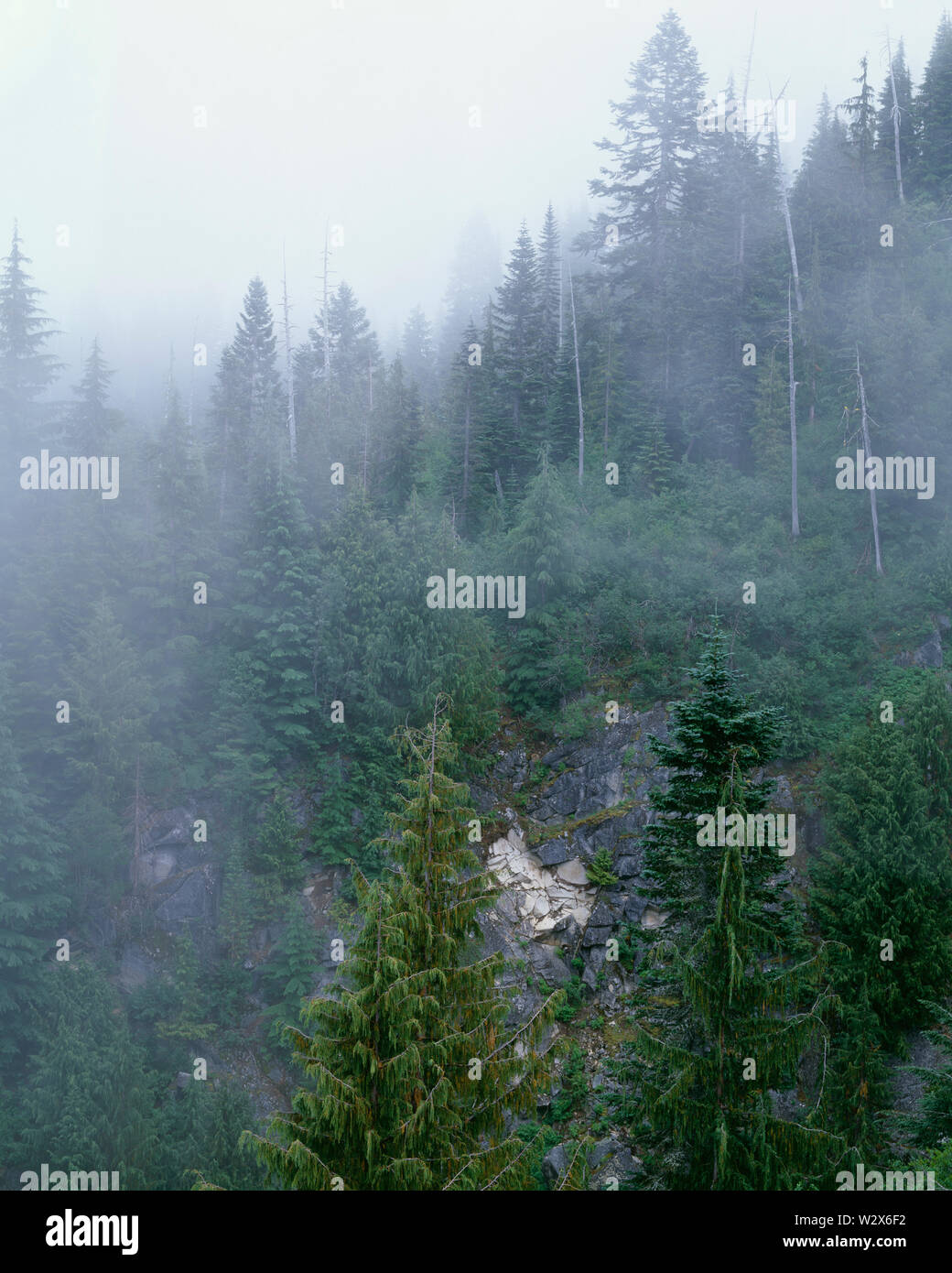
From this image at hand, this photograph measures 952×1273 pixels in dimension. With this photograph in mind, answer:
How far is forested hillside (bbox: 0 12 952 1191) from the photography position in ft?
30.0

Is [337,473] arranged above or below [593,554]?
above

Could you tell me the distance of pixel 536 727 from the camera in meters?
26.0

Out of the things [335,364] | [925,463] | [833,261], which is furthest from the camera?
[335,364]

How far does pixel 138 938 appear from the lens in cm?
2305

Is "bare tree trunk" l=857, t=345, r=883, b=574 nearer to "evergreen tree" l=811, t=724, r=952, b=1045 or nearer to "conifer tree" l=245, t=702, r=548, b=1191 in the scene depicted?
"evergreen tree" l=811, t=724, r=952, b=1045

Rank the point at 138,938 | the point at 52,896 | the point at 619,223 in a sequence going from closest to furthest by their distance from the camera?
the point at 52,896
the point at 138,938
the point at 619,223

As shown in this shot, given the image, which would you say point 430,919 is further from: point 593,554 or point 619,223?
point 619,223

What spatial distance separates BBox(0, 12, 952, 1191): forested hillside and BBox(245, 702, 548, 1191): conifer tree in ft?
0.19

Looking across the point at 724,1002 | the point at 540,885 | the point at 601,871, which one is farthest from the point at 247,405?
the point at 724,1002

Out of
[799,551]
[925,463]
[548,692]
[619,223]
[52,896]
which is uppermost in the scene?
[619,223]

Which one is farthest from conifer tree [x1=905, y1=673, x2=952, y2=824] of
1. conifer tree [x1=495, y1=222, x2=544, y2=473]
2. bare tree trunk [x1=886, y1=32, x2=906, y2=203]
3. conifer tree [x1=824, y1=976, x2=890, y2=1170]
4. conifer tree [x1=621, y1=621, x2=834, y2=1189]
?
bare tree trunk [x1=886, y1=32, x2=906, y2=203]

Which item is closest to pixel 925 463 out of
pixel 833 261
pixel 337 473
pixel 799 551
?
pixel 799 551

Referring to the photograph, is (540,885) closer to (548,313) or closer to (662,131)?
(548,313)
